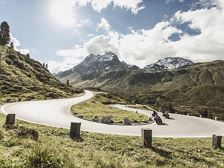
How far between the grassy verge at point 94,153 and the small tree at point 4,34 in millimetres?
171709

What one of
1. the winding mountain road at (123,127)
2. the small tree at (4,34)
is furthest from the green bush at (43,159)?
the small tree at (4,34)

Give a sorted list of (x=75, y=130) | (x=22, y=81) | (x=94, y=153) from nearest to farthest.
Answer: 1. (x=94, y=153)
2. (x=75, y=130)
3. (x=22, y=81)

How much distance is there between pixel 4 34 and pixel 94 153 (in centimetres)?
18703

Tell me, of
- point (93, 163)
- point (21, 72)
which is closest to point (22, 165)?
point (93, 163)

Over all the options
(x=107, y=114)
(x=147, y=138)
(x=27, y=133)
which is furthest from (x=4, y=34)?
(x=147, y=138)

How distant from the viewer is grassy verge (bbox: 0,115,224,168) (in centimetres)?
1279

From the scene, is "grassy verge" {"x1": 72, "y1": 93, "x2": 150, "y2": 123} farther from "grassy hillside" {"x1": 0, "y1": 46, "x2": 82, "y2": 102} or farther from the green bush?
A: "grassy hillside" {"x1": 0, "y1": 46, "x2": 82, "y2": 102}

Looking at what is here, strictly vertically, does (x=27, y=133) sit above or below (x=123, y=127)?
below

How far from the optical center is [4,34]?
189 metres

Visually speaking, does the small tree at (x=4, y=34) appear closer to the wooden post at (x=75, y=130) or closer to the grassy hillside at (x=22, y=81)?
the grassy hillside at (x=22, y=81)

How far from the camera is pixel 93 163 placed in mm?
14562

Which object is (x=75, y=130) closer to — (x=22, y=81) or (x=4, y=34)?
(x=22, y=81)

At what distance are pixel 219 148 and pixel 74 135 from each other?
11.6 m

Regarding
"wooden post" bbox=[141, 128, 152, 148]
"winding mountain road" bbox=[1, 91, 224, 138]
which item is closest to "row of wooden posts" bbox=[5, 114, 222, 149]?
"wooden post" bbox=[141, 128, 152, 148]
